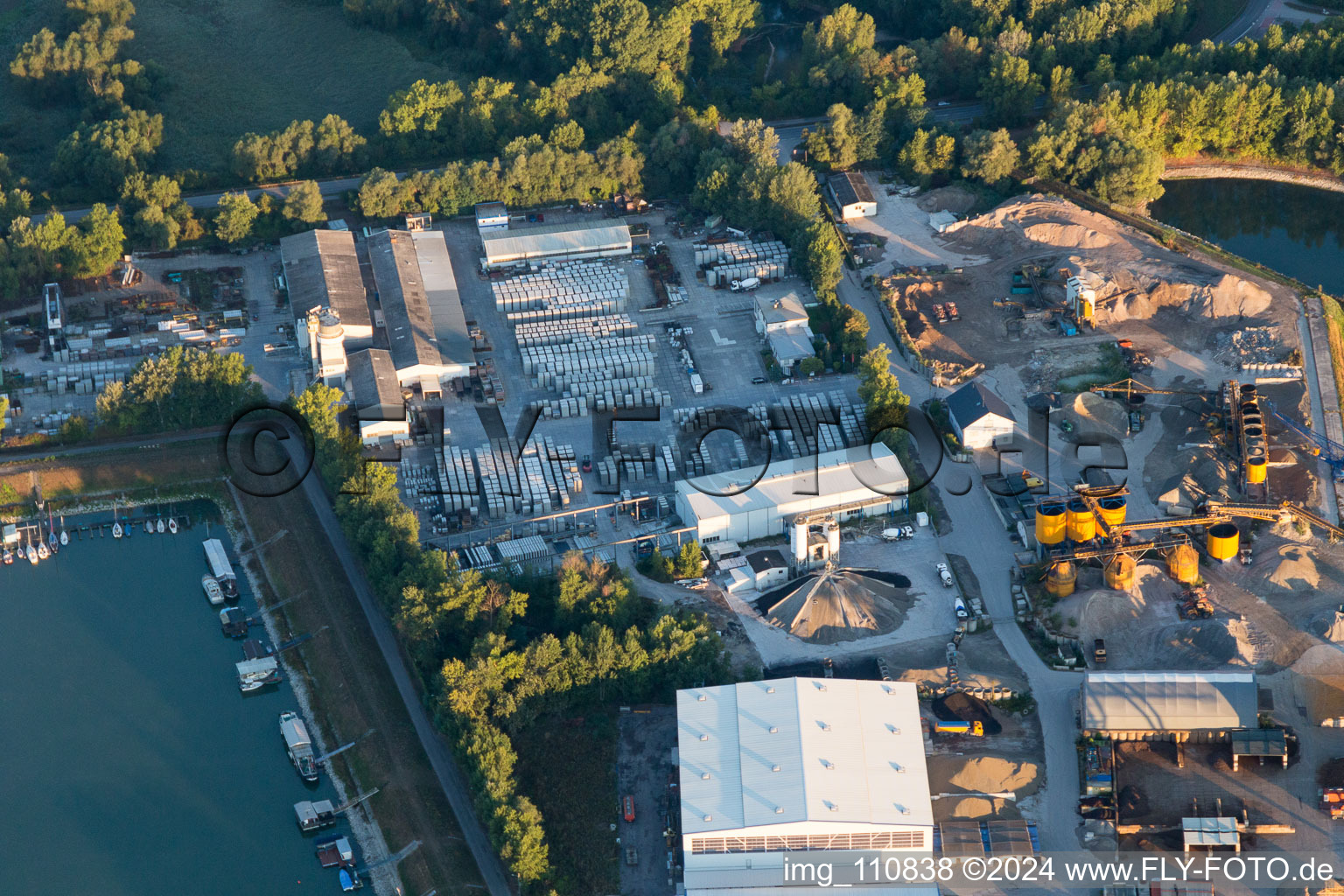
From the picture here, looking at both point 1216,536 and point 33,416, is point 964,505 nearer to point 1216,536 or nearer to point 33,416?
point 1216,536

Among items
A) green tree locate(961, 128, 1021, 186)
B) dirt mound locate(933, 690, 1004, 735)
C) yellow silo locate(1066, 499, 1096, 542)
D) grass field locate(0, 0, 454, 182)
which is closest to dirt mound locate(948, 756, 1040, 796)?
dirt mound locate(933, 690, 1004, 735)

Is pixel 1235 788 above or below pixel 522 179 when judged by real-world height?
below

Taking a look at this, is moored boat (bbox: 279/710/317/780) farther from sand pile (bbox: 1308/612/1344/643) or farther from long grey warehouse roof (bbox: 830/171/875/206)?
long grey warehouse roof (bbox: 830/171/875/206)

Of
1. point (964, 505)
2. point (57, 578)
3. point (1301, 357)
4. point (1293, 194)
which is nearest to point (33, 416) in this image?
point (57, 578)

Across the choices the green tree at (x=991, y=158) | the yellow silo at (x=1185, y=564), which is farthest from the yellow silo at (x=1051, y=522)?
the green tree at (x=991, y=158)

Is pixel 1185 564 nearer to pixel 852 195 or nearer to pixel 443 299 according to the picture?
pixel 852 195

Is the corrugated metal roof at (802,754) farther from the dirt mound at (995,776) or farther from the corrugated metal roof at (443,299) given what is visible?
the corrugated metal roof at (443,299)

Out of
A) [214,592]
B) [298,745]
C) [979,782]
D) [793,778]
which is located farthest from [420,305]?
[979,782]
